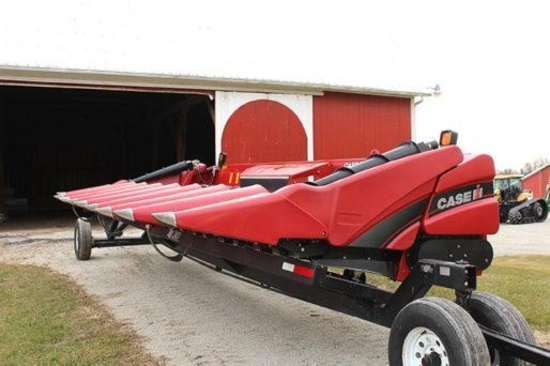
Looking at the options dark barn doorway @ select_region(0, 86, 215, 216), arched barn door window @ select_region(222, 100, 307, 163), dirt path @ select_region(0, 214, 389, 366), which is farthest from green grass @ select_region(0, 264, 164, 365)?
dark barn doorway @ select_region(0, 86, 215, 216)

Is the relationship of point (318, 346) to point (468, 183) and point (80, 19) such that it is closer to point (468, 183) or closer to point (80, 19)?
point (468, 183)

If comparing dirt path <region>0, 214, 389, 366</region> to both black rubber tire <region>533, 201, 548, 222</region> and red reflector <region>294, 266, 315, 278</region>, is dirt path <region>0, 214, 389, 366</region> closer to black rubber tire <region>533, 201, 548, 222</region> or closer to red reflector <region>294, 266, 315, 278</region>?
red reflector <region>294, 266, 315, 278</region>

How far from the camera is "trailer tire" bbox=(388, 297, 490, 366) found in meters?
2.53

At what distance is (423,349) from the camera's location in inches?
108

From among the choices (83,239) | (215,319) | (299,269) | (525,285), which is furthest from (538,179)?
(299,269)

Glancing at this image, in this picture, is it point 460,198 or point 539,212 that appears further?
point 539,212

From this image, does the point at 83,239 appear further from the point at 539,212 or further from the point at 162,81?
the point at 539,212

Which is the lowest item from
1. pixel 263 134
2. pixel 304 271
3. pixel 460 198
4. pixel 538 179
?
pixel 538 179

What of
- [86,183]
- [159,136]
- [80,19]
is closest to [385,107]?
[80,19]

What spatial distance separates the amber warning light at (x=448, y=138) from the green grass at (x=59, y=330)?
2342 millimetres

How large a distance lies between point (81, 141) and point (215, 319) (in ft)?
74.5

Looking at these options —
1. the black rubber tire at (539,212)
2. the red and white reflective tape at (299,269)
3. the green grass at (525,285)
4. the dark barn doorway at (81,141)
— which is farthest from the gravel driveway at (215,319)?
the black rubber tire at (539,212)

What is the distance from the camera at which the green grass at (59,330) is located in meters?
3.84

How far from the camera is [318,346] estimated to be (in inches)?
160
